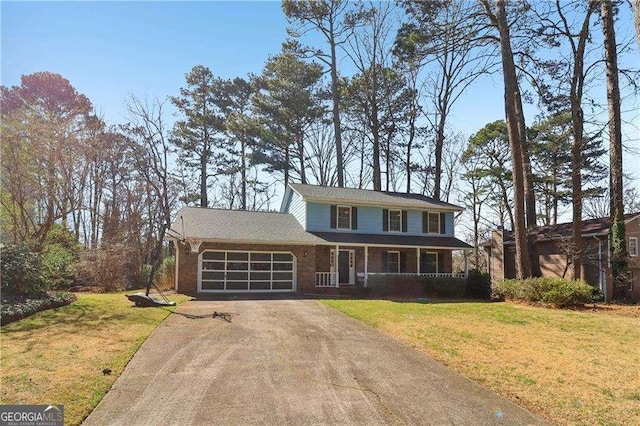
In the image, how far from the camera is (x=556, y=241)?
21.8m

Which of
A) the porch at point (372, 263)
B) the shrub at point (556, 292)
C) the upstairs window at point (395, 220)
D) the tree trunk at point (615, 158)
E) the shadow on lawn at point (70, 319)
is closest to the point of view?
the shadow on lawn at point (70, 319)

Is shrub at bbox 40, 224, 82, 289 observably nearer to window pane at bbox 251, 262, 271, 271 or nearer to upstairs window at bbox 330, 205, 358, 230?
window pane at bbox 251, 262, 271, 271

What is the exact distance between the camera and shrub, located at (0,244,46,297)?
400 inches

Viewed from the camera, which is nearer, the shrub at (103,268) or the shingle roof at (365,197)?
the shrub at (103,268)

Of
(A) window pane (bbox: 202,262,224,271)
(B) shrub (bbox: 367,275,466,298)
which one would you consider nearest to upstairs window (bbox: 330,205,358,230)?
(B) shrub (bbox: 367,275,466,298)

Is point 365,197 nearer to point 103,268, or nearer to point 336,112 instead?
point 336,112

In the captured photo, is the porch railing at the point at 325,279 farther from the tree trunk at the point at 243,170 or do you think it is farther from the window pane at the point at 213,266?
the tree trunk at the point at 243,170

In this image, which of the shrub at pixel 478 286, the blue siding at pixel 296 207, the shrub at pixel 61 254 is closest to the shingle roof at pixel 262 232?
the blue siding at pixel 296 207

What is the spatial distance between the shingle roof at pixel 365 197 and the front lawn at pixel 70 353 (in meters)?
11.1

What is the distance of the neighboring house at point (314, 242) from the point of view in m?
17.0

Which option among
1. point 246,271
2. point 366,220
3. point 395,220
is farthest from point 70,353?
point 395,220

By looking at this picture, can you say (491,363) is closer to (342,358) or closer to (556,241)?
(342,358)

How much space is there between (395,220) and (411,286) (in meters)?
4.50

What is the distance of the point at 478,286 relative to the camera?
18609 millimetres
